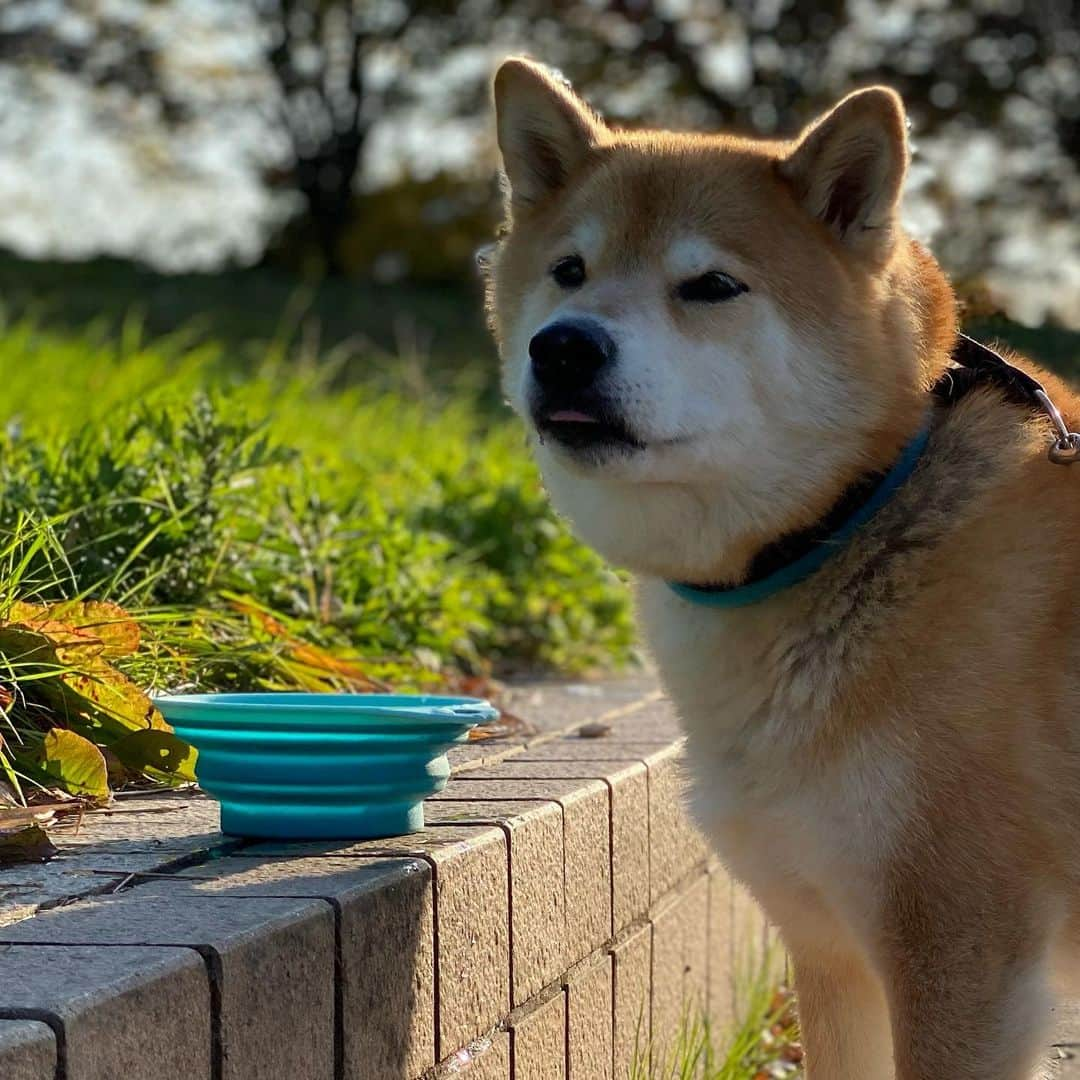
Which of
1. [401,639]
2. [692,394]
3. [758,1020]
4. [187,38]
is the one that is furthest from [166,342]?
[187,38]

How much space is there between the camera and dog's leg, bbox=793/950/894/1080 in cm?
267

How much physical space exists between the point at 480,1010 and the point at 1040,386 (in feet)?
4.32

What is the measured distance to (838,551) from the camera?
2.47m

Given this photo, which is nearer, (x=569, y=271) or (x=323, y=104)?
(x=569, y=271)

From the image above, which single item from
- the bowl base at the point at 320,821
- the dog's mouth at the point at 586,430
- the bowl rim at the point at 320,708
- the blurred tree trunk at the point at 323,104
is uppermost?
the blurred tree trunk at the point at 323,104

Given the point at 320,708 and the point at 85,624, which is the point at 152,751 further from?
Answer: the point at 320,708

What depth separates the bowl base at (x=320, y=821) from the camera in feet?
8.21

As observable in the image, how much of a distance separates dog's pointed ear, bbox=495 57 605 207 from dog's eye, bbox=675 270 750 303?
46 centimetres

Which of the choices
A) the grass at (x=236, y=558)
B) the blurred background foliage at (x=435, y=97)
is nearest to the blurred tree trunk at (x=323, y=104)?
the blurred background foliage at (x=435, y=97)

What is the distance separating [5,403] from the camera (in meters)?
5.10

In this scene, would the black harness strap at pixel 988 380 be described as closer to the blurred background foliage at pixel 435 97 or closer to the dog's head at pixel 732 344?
the dog's head at pixel 732 344

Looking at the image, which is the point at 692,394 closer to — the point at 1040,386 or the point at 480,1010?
the point at 1040,386

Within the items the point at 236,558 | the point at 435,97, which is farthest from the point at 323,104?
the point at 236,558

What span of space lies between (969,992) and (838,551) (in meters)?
0.67
